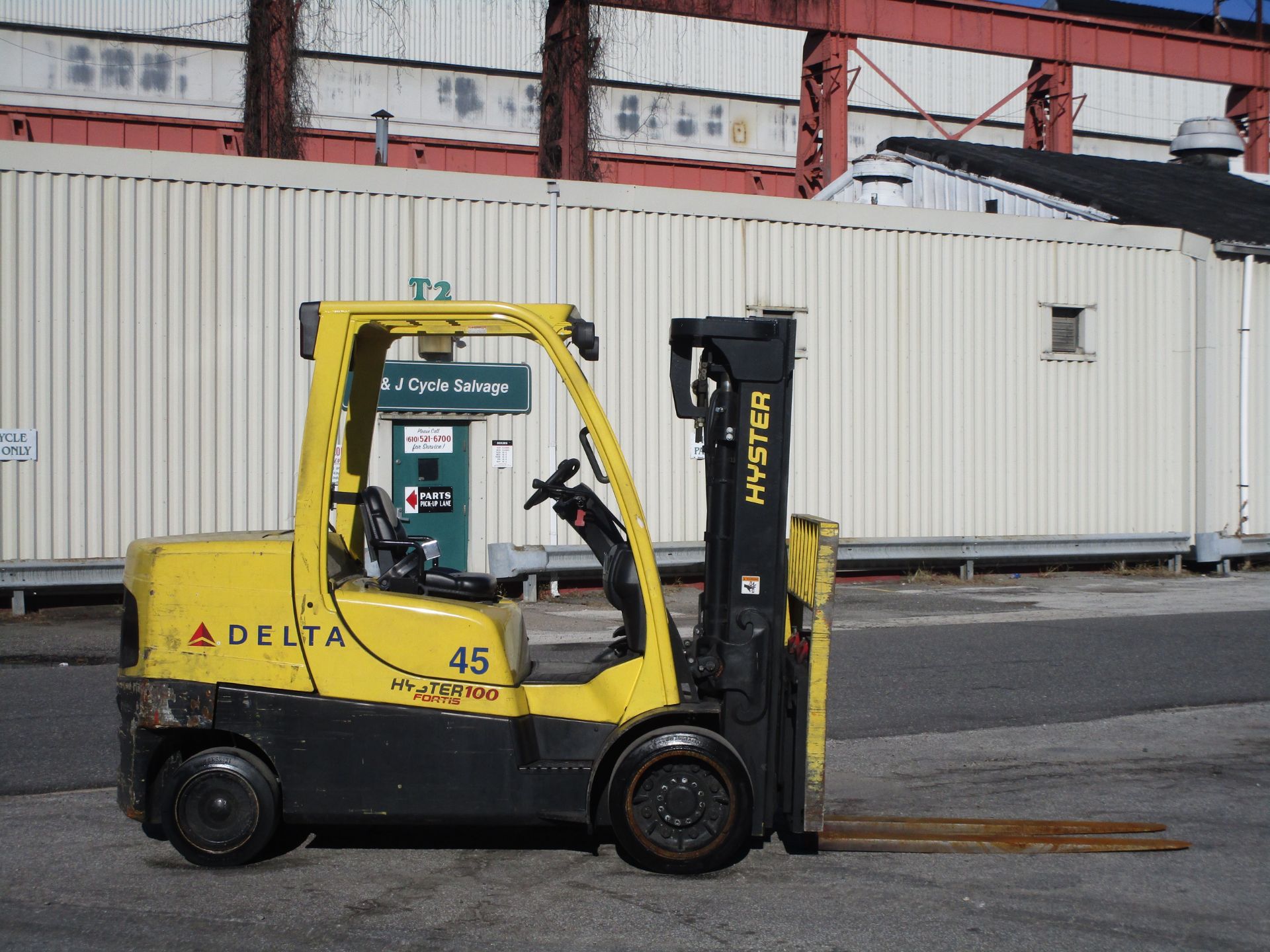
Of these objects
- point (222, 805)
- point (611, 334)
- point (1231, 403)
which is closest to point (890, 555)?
point (611, 334)

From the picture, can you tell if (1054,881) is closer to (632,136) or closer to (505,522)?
(505,522)

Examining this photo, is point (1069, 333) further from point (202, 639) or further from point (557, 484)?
point (202, 639)

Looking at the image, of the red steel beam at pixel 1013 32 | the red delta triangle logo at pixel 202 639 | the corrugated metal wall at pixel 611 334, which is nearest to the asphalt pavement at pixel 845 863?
the red delta triangle logo at pixel 202 639

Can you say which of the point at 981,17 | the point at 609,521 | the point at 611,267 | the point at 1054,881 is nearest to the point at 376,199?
the point at 611,267

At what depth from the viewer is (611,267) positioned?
15.8 m

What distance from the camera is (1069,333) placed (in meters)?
18.4

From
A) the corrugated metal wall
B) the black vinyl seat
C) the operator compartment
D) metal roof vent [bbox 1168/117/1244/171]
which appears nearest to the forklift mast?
the operator compartment

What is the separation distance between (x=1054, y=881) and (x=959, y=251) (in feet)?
45.3

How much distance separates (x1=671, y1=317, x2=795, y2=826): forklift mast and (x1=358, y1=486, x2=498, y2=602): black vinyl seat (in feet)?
3.15

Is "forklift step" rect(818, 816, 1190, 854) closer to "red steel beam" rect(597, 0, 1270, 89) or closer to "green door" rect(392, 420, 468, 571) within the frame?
"green door" rect(392, 420, 468, 571)

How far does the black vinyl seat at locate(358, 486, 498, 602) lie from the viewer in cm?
508

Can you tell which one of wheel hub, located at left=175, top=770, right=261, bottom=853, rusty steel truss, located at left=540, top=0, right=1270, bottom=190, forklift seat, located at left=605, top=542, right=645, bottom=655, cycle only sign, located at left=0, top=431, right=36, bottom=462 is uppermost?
rusty steel truss, located at left=540, top=0, right=1270, bottom=190

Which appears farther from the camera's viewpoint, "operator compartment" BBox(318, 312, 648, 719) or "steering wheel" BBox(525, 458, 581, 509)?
"steering wheel" BBox(525, 458, 581, 509)

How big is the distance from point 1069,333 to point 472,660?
612 inches
